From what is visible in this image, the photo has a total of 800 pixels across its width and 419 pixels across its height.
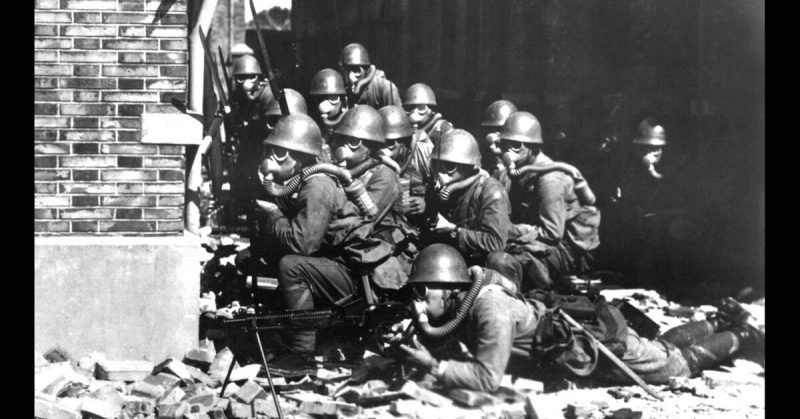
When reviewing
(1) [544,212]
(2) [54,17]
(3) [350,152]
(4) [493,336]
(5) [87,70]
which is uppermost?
(2) [54,17]

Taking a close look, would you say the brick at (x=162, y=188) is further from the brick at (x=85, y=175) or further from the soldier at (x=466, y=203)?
the soldier at (x=466, y=203)

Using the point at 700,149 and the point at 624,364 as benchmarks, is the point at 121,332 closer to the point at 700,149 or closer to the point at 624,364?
the point at 624,364

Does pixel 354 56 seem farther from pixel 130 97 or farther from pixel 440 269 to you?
pixel 440 269

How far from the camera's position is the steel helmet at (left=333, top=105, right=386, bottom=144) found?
344 inches

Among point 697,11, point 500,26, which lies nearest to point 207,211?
point 500,26

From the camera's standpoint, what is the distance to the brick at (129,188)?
22.6 ft

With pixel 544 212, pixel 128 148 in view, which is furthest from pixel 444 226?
pixel 128 148

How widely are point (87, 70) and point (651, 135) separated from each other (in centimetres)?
645

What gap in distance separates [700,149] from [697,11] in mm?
2009

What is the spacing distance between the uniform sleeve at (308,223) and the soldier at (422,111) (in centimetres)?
382

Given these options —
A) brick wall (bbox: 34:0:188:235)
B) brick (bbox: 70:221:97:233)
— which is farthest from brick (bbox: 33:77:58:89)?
brick (bbox: 70:221:97:233)

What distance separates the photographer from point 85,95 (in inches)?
269

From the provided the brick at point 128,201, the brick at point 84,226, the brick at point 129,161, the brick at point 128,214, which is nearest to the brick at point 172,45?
the brick at point 129,161
